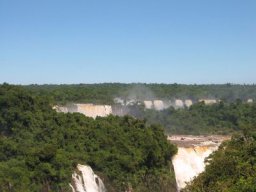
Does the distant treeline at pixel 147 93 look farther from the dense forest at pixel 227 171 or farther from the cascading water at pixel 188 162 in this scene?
the dense forest at pixel 227 171

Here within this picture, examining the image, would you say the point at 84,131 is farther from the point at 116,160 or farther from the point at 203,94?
the point at 203,94

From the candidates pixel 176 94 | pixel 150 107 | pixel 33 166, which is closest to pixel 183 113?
pixel 150 107

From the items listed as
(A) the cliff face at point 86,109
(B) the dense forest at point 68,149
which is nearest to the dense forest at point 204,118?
(A) the cliff face at point 86,109

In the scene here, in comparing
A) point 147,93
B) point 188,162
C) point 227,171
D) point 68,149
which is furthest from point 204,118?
point 227,171

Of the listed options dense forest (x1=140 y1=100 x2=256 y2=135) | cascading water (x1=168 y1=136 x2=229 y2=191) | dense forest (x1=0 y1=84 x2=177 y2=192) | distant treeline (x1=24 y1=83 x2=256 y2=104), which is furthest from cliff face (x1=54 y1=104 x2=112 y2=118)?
cascading water (x1=168 y1=136 x2=229 y2=191)

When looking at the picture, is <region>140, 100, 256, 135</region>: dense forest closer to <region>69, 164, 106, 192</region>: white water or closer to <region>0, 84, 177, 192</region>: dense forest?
<region>0, 84, 177, 192</region>: dense forest

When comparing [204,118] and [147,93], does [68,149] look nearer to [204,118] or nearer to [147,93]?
[204,118]
